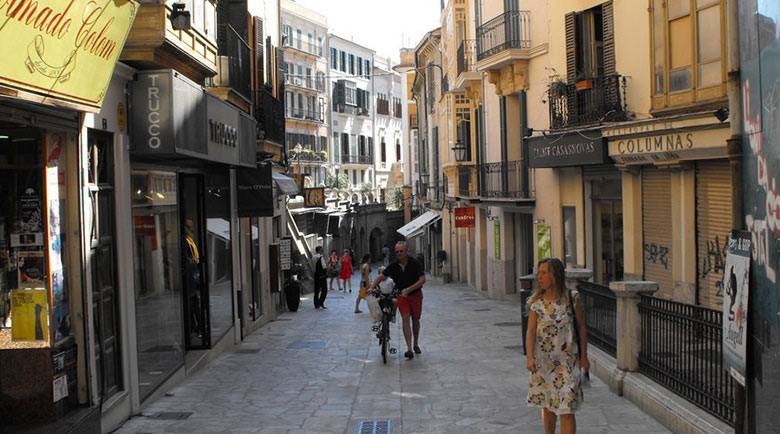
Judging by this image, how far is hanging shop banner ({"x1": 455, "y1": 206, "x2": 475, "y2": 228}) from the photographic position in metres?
31.7

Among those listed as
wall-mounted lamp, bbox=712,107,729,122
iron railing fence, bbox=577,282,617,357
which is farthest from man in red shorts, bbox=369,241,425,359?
wall-mounted lamp, bbox=712,107,729,122

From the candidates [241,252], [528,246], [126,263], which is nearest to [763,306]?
[126,263]

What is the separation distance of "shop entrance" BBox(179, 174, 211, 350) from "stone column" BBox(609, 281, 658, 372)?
6435mm

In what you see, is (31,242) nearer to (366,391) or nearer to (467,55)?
(366,391)

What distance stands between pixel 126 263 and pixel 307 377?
141 inches

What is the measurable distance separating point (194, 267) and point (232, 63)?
4.28m

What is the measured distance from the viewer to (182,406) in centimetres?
1059

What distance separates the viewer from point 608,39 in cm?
1808

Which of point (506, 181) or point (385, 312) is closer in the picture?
point (385, 312)

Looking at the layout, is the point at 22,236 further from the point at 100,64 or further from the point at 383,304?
the point at 383,304

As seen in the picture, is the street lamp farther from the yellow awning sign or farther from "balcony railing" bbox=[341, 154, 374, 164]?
"balcony railing" bbox=[341, 154, 374, 164]

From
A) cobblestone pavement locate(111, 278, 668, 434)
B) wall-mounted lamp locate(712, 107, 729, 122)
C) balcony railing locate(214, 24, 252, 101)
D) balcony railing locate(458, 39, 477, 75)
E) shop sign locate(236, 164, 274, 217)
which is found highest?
balcony railing locate(458, 39, 477, 75)

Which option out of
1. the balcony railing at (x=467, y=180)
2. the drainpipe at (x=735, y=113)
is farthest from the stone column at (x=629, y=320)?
the balcony railing at (x=467, y=180)

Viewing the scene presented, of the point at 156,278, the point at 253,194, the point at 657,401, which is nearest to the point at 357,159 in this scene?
the point at 253,194
